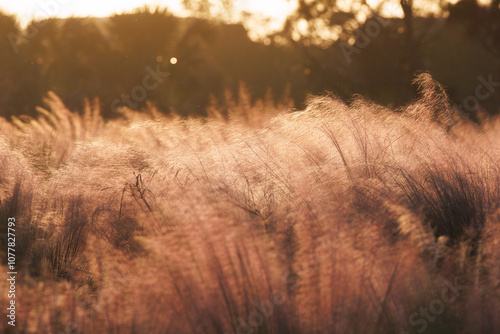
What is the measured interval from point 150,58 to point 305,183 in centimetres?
1244

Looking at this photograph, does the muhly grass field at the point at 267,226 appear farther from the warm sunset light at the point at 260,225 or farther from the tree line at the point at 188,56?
the tree line at the point at 188,56

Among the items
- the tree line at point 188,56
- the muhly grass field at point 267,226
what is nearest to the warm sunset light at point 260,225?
the muhly grass field at point 267,226

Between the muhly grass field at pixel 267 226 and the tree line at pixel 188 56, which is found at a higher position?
the tree line at pixel 188 56

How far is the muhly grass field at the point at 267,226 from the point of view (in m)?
2.30

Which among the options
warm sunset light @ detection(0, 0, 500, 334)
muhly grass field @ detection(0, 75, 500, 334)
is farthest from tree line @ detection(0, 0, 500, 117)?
muhly grass field @ detection(0, 75, 500, 334)

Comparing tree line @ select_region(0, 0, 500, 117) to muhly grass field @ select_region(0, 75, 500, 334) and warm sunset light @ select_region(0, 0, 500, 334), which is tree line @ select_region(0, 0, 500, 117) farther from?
muhly grass field @ select_region(0, 75, 500, 334)

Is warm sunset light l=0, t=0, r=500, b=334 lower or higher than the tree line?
lower

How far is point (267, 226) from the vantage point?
3113mm

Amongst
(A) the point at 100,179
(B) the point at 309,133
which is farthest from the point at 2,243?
(B) the point at 309,133

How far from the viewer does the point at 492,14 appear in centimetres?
1220

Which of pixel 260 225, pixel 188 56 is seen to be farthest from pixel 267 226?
pixel 188 56

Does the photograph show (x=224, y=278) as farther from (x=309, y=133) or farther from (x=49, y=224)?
(x=309, y=133)

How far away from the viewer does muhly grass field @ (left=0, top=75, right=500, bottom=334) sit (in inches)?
90.7

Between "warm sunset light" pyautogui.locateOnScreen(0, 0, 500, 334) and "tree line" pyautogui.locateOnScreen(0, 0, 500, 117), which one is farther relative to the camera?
"tree line" pyautogui.locateOnScreen(0, 0, 500, 117)
